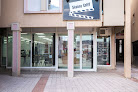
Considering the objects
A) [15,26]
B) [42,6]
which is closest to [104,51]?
[42,6]

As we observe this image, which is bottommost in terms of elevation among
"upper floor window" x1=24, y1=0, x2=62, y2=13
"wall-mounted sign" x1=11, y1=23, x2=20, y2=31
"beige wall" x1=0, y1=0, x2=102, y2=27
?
"wall-mounted sign" x1=11, y1=23, x2=20, y2=31

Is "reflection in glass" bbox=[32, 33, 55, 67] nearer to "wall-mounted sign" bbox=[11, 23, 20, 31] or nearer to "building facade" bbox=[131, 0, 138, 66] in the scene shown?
"wall-mounted sign" bbox=[11, 23, 20, 31]

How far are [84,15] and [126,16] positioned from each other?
2.36 m

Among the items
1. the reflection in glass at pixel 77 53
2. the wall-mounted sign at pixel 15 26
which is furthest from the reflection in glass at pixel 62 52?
the wall-mounted sign at pixel 15 26

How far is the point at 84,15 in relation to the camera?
9742 millimetres

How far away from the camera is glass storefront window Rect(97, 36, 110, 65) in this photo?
13.5 meters

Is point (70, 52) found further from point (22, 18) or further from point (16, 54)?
point (22, 18)

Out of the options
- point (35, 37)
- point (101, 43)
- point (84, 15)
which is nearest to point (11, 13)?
point (35, 37)

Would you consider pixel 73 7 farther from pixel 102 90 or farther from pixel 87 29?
pixel 102 90

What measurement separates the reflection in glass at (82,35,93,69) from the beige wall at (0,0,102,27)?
8.60 ft

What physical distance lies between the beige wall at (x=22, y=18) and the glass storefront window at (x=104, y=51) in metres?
4.17

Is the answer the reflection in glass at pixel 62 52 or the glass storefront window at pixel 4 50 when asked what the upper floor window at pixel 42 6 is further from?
the glass storefront window at pixel 4 50

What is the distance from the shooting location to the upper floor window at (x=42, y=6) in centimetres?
987

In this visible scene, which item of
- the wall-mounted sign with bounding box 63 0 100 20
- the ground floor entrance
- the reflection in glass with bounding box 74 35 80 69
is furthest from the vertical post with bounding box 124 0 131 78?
the reflection in glass with bounding box 74 35 80 69
